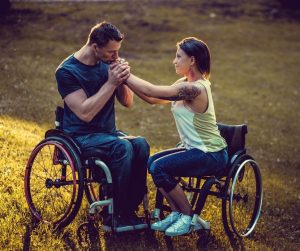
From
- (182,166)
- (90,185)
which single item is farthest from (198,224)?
(90,185)

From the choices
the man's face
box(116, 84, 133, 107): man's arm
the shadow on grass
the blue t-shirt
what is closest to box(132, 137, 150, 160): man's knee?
the blue t-shirt

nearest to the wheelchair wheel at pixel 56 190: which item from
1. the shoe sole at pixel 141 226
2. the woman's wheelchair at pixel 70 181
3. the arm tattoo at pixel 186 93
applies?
the woman's wheelchair at pixel 70 181

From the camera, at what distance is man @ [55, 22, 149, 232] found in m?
5.78

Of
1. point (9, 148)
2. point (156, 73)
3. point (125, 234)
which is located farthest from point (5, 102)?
point (156, 73)

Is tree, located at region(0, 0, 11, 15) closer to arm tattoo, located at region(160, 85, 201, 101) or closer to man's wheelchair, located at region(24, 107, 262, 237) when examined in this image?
man's wheelchair, located at region(24, 107, 262, 237)

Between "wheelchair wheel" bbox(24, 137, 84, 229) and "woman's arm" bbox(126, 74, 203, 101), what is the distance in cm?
103

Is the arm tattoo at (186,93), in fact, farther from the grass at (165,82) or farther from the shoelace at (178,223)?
the grass at (165,82)

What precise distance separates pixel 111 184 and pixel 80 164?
443 millimetres

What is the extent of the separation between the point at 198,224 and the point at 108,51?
2213 mm

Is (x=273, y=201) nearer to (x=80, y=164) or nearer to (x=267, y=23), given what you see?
(x=80, y=164)

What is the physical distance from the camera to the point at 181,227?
5.81 metres

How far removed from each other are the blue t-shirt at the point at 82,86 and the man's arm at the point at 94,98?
0.10 m

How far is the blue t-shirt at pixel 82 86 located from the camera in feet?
19.3

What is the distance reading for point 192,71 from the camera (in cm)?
607
